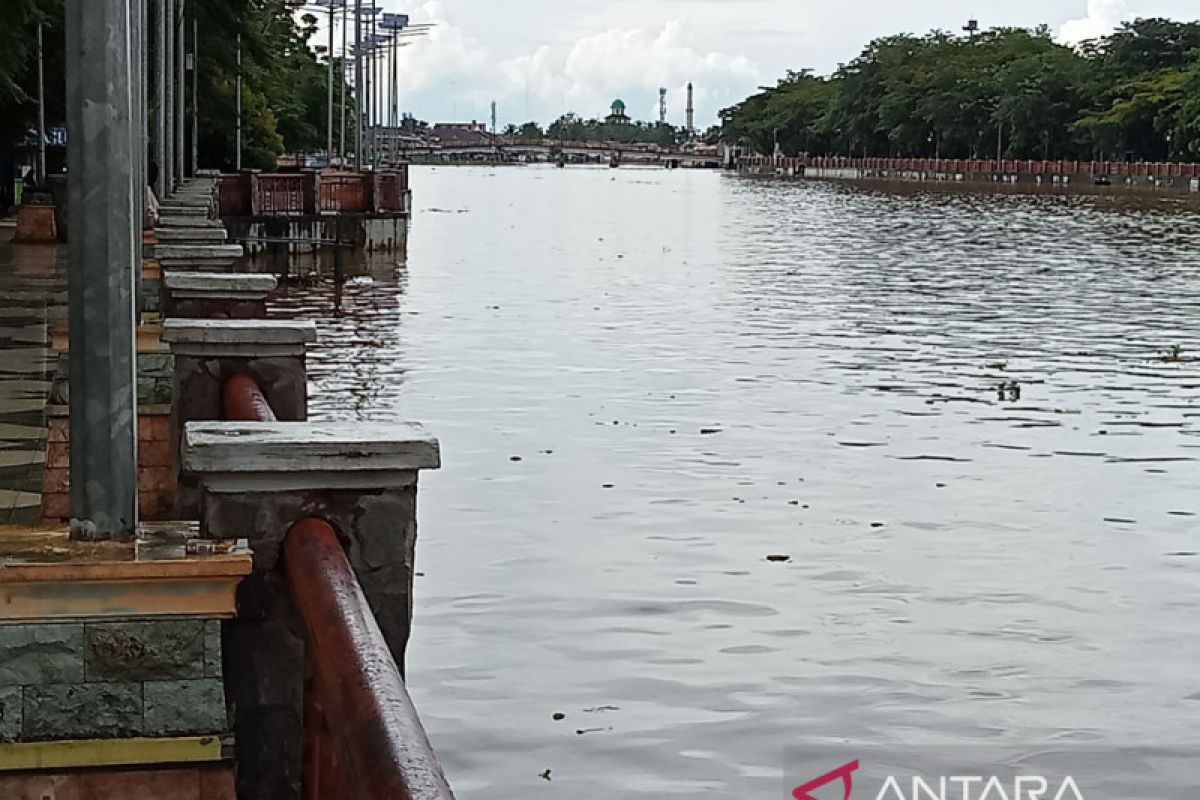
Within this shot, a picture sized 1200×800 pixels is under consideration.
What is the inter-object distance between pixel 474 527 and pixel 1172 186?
127 metres

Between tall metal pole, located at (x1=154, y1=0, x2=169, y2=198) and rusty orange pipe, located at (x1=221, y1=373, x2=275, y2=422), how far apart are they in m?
13.1

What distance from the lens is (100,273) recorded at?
4.68 metres

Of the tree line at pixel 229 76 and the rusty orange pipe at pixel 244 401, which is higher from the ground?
the tree line at pixel 229 76

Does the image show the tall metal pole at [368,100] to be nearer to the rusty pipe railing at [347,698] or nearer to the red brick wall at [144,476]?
the red brick wall at [144,476]

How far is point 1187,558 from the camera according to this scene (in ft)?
43.1

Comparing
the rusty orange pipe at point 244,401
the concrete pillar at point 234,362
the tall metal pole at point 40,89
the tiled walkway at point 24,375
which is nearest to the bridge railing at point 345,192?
the tall metal pole at point 40,89

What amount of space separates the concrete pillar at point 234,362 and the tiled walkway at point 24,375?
196 centimetres

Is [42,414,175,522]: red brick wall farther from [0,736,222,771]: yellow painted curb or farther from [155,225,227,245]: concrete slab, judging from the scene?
[155,225,227,245]: concrete slab

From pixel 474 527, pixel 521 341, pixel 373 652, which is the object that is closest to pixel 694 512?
pixel 474 527

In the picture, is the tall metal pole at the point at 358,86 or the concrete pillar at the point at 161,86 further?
the tall metal pole at the point at 358,86

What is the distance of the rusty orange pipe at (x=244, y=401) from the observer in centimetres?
559

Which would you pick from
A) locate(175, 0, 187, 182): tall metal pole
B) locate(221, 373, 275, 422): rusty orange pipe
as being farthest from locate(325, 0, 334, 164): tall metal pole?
locate(221, 373, 275, 422): rusty orange pipe

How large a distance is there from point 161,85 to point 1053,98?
492 ft

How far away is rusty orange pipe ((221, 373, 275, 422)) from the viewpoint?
559cm
